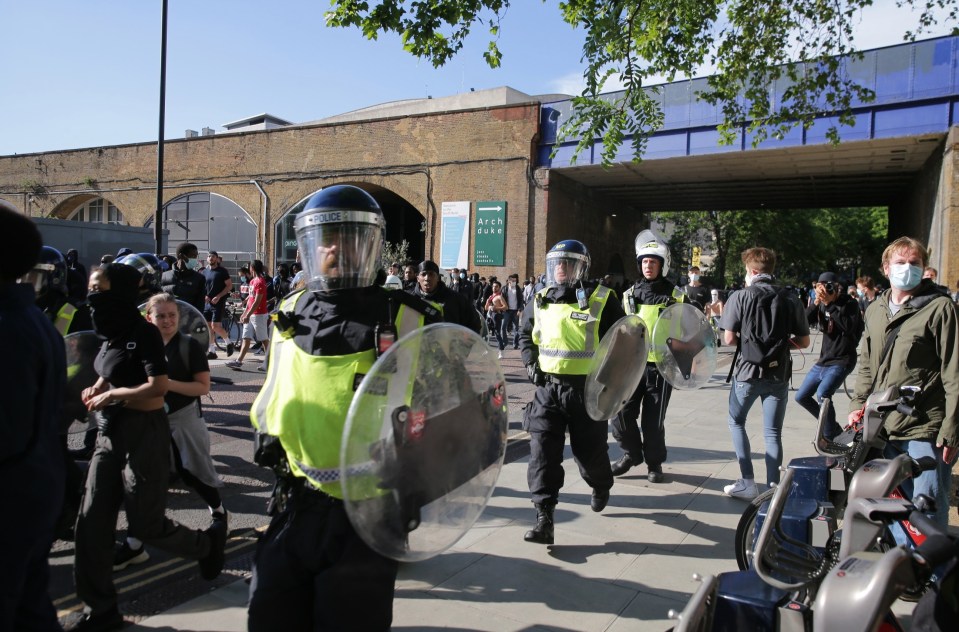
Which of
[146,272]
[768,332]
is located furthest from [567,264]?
[146,272]

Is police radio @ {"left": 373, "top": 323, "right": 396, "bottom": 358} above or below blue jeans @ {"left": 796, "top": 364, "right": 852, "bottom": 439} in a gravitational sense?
above

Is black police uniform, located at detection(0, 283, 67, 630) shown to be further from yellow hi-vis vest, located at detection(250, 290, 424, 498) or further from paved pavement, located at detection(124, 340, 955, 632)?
paved pavement, located at detection(124, 340, 955, 632)

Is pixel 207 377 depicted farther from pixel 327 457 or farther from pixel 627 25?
pixel 627 25

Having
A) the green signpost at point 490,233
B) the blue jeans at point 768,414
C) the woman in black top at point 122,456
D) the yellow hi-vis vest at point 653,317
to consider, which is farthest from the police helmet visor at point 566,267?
the green signpost at point 490,233

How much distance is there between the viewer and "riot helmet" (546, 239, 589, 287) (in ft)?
14.3

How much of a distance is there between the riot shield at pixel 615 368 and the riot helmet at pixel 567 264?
1.39 feet

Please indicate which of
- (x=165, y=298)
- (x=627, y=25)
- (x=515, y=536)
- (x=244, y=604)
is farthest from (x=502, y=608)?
(x=627, y=25)

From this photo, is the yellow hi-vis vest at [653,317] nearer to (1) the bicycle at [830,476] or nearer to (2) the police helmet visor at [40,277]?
(1) the bicycle at [830,476]

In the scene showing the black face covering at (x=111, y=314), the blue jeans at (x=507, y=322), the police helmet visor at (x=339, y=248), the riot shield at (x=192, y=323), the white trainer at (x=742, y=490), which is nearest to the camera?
the police helmet visor at (x=339, y=248)

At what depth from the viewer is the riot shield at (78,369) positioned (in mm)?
3779

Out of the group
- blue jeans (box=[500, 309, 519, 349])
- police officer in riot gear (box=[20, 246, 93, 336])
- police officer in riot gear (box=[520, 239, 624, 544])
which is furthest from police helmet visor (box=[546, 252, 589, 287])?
blue jeans (box=[500, 309, 519, 349])

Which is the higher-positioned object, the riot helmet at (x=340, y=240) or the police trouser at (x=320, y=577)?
the riot helmet at (x=340, y=240)

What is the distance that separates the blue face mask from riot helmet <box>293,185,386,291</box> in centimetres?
299

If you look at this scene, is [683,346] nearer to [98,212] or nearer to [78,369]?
[78,369]
